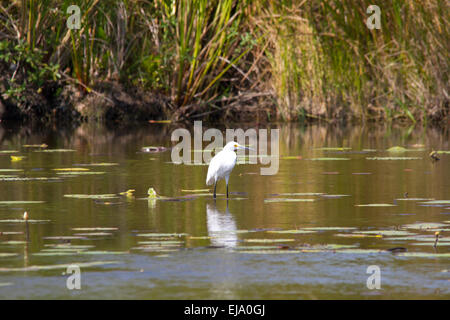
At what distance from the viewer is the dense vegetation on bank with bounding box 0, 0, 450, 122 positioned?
A: 17.1 metres

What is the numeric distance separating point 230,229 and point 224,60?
12340 millimetres

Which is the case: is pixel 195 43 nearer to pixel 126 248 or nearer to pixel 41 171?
pixel 41 171

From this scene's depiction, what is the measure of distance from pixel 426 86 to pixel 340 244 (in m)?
11.6

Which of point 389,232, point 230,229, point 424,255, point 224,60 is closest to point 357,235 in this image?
point 389,232

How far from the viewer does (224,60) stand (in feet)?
60.4

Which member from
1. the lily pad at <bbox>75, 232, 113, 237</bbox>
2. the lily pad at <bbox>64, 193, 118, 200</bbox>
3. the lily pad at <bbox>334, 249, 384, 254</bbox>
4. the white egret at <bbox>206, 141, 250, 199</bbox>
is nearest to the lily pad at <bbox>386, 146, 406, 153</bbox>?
the white egret at <bbox>206, 141, 250, 199</bbox>

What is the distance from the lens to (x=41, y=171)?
9914 mm

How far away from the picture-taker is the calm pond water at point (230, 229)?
188 inches

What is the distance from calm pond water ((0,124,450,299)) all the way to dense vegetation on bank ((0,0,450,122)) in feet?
19.2

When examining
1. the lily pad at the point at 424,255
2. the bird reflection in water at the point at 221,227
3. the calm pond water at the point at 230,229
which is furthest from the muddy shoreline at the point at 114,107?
Answer: the lily pad at the point at 424,255

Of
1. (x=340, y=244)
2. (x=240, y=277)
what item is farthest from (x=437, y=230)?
(x=240, y=277)

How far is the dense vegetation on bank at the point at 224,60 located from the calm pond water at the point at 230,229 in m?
5.86
